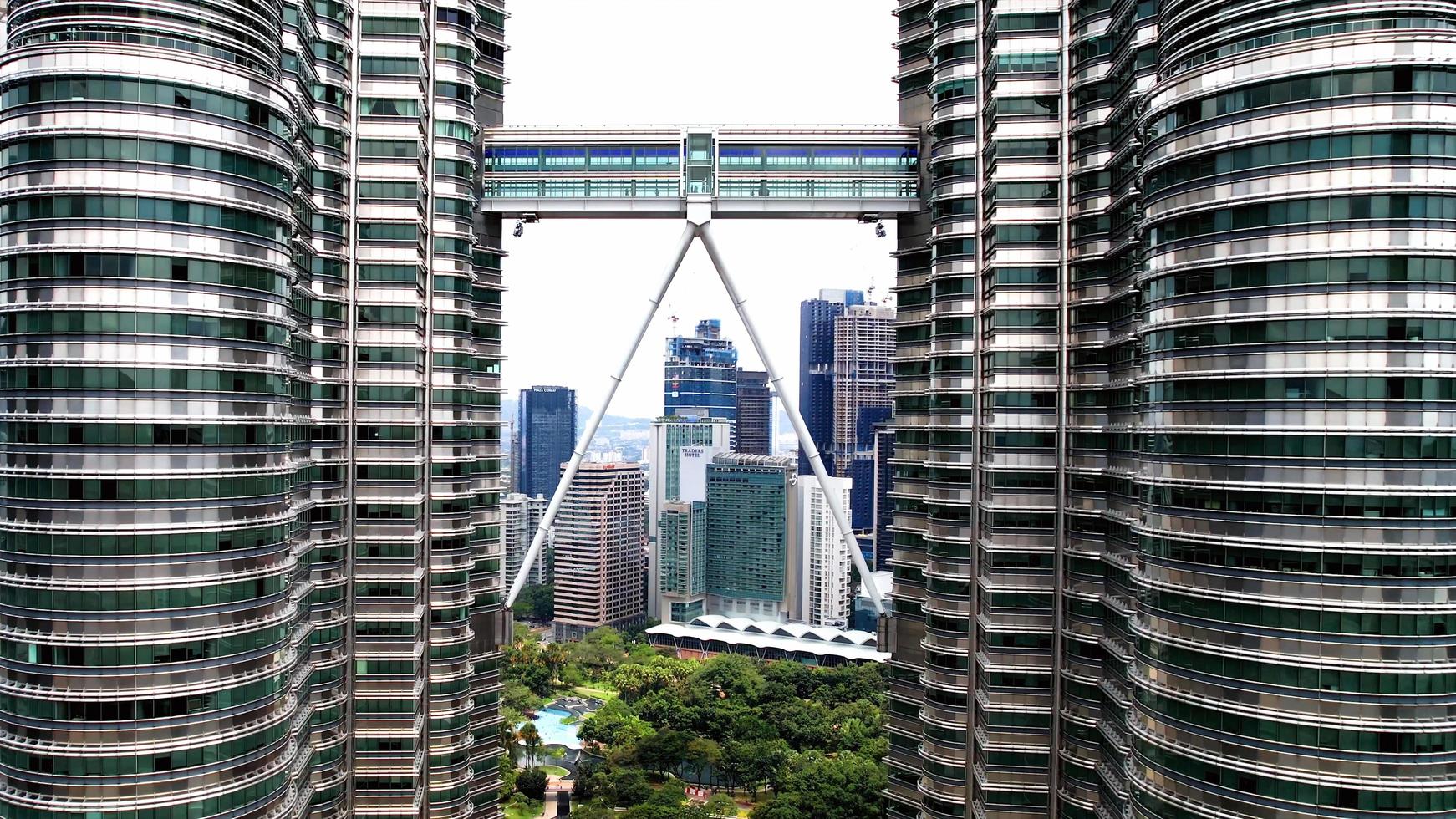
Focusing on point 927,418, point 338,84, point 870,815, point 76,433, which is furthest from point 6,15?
point 870,815

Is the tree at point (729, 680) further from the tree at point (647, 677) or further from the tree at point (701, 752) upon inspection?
the tree at point (701, 752)

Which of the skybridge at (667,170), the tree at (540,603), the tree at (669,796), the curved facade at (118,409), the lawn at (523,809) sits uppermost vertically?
the skybridge at (667,170)

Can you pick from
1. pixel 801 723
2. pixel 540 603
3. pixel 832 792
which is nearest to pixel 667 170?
pixel 832 792

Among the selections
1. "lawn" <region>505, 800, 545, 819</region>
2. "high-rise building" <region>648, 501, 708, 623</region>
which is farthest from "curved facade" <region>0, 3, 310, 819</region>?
"high-rise building" <region>648, 501, 708, 623</region>

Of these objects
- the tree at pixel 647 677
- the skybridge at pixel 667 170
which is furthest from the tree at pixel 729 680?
the skybridge at pixel 667 170

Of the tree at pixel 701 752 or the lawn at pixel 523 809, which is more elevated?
the tree at pixel 701 752

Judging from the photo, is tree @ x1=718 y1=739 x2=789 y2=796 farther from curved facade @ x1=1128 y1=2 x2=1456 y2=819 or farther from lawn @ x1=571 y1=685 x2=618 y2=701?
curved facade @ x1=1128 y1=2 x2=1456 y2=819

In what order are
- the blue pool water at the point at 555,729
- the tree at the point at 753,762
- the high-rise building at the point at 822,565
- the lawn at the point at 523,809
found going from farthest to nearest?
the high-rise building at the point at 822,565 < the blue pool water at the point at 555,729 < the tree at the point at 753,762 < the lawn at the point at 523,809
